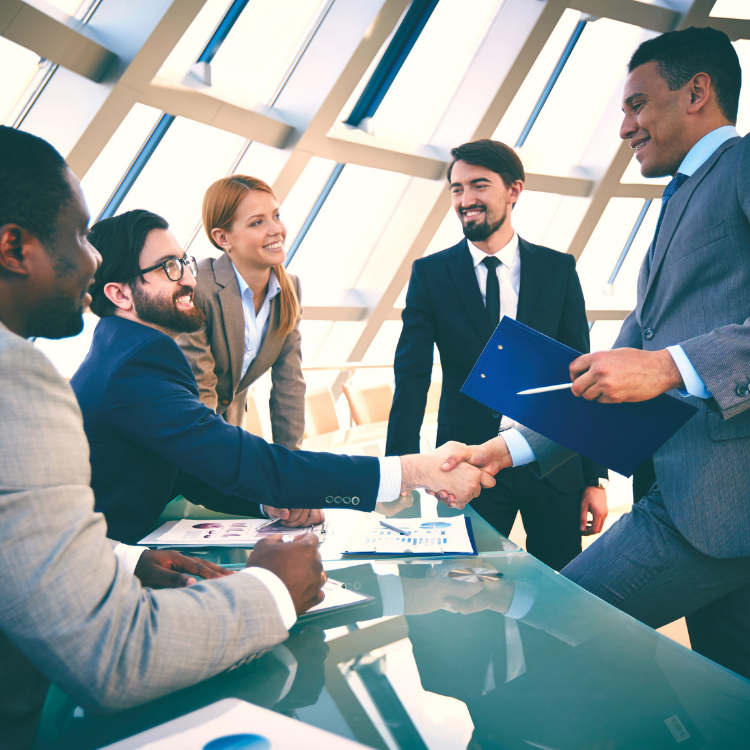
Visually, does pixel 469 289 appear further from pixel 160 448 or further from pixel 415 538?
pixel 160 448

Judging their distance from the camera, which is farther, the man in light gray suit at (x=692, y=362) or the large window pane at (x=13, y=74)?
the large window pane at (x=13, y=74)

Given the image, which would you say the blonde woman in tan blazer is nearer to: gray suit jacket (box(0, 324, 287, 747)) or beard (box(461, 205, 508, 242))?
beard (box(461, 205, 508, 242))

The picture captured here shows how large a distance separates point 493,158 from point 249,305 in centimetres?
116

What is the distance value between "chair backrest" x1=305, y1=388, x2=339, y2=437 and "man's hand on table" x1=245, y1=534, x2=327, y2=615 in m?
3.56

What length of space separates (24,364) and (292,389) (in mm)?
1866

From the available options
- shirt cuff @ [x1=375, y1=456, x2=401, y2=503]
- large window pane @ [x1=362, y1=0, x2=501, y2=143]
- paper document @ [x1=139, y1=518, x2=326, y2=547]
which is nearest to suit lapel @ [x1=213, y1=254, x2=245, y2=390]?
paper document @ [x1=139, y1=518, x2=326, y2=547]

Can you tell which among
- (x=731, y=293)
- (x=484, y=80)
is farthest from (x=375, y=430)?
(x=484, y=80)

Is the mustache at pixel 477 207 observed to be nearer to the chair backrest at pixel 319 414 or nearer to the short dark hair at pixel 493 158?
the short dark hair at pixel 493 158

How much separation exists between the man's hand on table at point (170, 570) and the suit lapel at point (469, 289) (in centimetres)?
137

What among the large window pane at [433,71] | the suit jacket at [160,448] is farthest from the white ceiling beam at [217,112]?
the suit jacket at [160,448]

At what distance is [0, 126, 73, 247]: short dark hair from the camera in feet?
2.83

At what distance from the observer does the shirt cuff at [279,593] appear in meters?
0.87

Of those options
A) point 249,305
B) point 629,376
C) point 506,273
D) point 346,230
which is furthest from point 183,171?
point 629,376

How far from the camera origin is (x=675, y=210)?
1473mm
